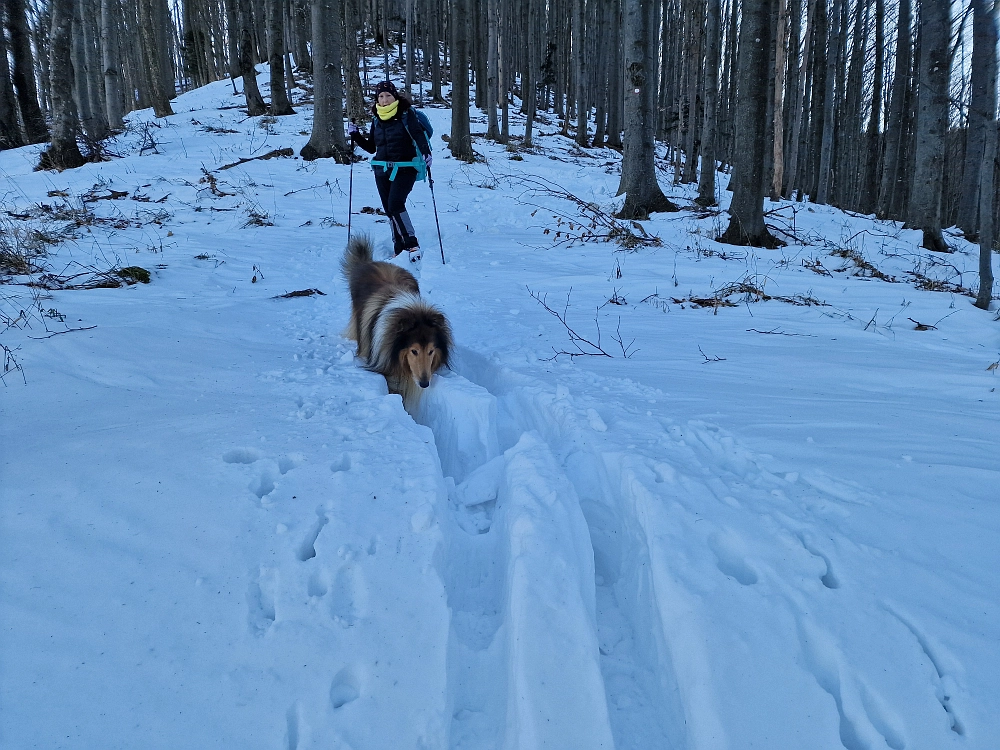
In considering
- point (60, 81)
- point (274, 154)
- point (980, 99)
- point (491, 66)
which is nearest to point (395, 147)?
point (274, 154)

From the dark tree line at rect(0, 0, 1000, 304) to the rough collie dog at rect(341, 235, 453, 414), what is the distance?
158 inches

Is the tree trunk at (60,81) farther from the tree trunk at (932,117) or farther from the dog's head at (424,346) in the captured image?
the tree trunk at (932,117)

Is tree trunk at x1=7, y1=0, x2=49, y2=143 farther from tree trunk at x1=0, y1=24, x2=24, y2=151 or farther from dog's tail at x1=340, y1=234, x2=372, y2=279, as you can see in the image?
dog's tail at x1=340, y1=234, x2=372, y2=279

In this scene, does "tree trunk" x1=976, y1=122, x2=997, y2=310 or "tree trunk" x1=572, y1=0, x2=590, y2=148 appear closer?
"tree trunk" x1=976, y1=122, x2=997, y2=310

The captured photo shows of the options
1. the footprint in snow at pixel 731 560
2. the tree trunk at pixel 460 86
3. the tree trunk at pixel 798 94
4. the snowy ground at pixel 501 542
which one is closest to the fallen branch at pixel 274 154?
the tree trunk at pixel 460 86

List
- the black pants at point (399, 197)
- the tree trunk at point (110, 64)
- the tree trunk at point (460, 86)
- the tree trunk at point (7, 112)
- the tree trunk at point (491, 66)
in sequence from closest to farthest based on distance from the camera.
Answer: the black pants at point (399, 197) < the tree trunk at point (7, 112) < the tree trunk at point (460, 86) < the tree trunk at point (110, 64) < the tree trunk at point (491, 66)

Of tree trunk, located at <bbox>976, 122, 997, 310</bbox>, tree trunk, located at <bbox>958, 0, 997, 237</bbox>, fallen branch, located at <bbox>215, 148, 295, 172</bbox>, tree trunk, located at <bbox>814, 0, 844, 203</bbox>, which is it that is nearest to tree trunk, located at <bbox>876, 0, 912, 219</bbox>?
tree trunk, located at <bbox>814, 0, 844, 203</bbox>

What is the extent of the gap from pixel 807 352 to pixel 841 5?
18.4 metres

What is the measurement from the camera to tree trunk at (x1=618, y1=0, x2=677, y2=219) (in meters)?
8.54

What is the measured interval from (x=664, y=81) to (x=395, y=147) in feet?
79.4

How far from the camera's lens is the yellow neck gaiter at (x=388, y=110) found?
6.70 m

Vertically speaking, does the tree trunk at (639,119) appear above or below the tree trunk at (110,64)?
below

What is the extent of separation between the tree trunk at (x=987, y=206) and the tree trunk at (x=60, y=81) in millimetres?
12358

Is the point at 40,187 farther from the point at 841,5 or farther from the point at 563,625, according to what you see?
the point at 841,5
